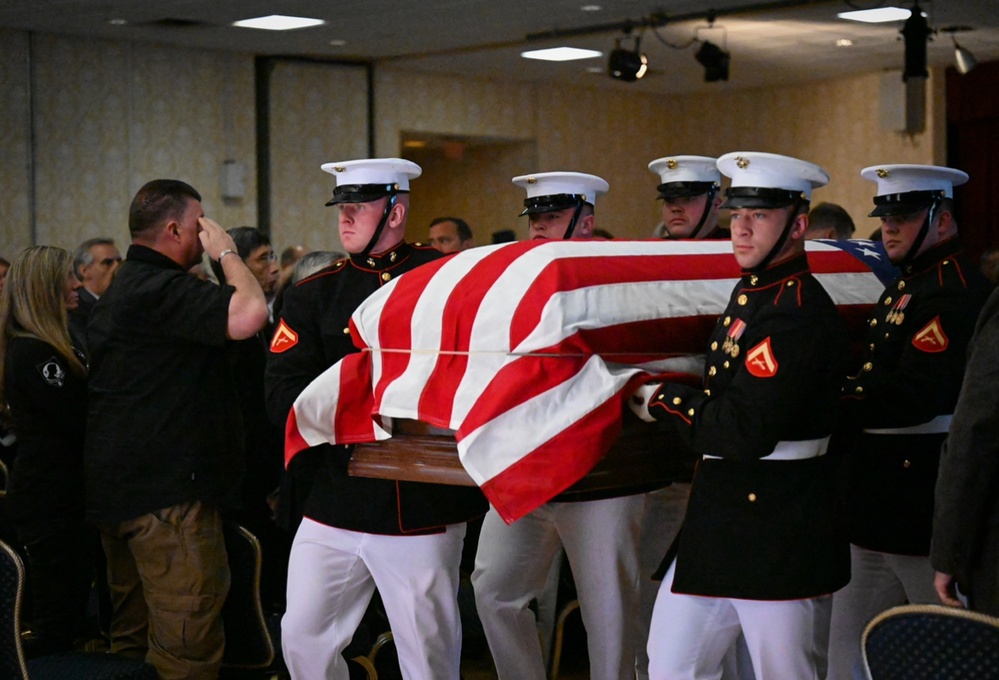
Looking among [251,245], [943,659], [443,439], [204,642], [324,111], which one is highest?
[324,111]

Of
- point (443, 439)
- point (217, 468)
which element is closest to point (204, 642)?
point (217, 468)

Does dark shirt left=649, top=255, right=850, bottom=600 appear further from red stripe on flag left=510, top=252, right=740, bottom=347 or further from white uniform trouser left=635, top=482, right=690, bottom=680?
white uniform trouser left=635, top=482, right=690, bottom=680

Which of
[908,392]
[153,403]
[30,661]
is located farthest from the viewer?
[153,403]

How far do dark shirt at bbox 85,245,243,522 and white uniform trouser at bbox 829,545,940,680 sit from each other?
1.69 m

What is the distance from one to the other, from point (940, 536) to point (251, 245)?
3.37 m

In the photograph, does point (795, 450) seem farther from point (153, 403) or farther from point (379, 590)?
point (153, 403)

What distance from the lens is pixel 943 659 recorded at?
6.59 ft

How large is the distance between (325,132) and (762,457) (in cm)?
912

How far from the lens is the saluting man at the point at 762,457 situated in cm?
266

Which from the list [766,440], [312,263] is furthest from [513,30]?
[766,440]

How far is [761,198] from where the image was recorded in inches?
109

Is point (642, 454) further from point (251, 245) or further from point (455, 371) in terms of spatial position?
point (251, 245)

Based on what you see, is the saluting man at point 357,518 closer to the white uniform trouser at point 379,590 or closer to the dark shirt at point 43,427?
the white uniform trouser at point 379,590

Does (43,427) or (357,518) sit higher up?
(43,427)
